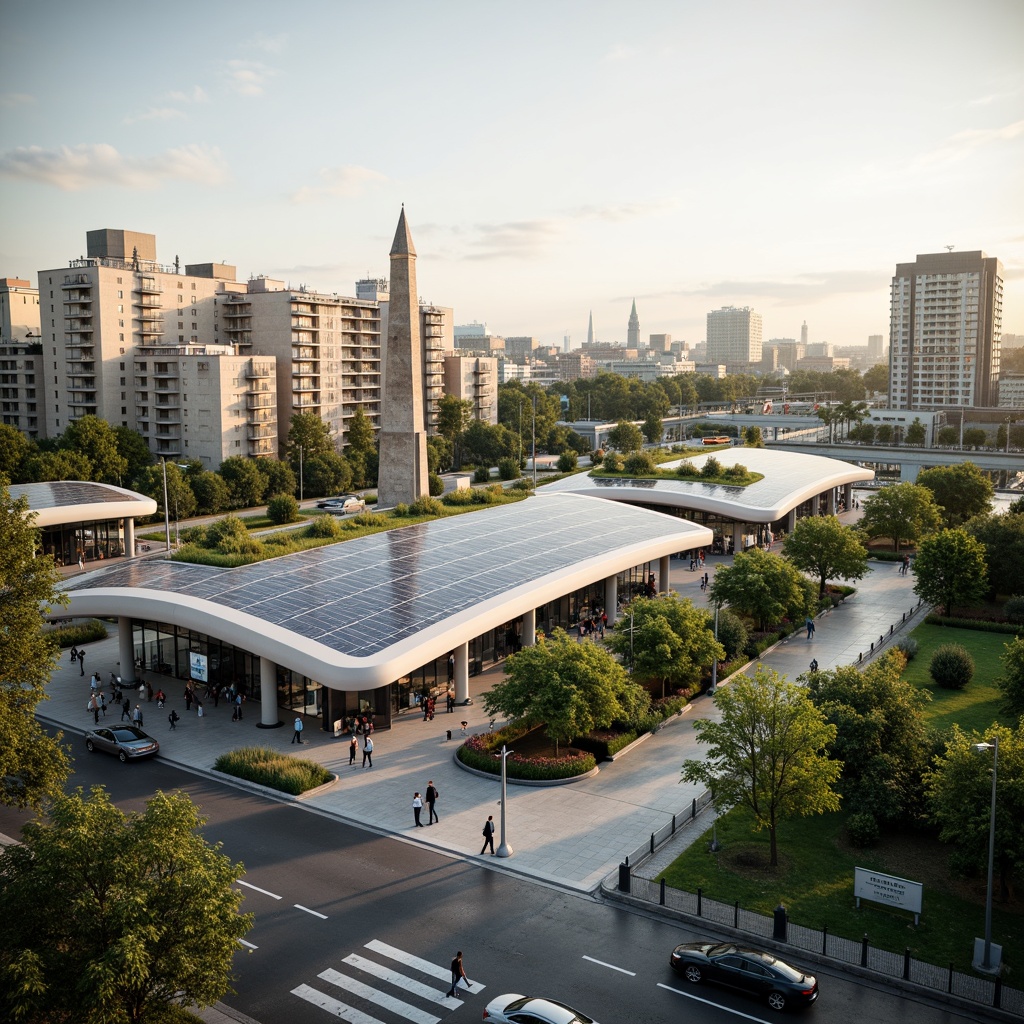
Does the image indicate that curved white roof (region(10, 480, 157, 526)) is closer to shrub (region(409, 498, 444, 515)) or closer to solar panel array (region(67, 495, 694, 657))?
solar panel array (region(67, 495, 694, 657))

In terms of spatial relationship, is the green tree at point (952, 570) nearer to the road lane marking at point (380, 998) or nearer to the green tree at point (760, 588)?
the green tree at point (760, 588)

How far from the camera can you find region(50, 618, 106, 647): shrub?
50.6 m

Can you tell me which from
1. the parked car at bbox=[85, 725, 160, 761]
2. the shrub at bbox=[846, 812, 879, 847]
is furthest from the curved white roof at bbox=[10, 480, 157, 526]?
the shrub at bbox=[846, 812, 879, 847]

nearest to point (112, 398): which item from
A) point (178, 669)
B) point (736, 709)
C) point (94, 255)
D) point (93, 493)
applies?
point (94, 255)

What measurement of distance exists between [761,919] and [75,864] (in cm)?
1673

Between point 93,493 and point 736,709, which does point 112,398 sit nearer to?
point 93,493

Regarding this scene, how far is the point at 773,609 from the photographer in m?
49.1

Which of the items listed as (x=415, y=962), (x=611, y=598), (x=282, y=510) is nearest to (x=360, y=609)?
(x=415, y=962)

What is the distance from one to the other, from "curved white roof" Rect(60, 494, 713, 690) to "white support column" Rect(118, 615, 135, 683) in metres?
1.60

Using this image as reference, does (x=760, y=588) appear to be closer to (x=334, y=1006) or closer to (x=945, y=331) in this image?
(x=334, y=1006)

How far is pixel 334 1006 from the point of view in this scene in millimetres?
20625

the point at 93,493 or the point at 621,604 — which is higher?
the point at 93,493

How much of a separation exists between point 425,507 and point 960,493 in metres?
50.8

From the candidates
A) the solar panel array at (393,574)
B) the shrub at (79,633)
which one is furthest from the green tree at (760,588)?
the shrub at (79,633)
